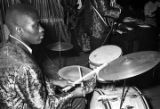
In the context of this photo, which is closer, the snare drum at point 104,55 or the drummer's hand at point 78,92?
the drummer's hand at point 78,92

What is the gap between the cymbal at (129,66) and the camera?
5.73ft

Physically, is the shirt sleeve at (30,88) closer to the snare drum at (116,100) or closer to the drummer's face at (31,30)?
the drummer's face at (31,30)

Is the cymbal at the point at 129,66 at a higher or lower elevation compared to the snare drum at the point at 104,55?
higher

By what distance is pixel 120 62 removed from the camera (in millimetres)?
1920

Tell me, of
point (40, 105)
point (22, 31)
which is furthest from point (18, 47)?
point (40, 105)

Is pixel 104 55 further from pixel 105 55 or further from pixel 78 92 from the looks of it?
pixel 78 92

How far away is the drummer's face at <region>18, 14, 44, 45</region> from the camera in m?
1.73

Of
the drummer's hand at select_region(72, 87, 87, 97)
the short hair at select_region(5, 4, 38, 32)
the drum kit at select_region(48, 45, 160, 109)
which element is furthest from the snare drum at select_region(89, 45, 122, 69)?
the short hair at select_region(5, 4, 38, 32)

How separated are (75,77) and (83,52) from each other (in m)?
3.88

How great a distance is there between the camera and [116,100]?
7.26ft

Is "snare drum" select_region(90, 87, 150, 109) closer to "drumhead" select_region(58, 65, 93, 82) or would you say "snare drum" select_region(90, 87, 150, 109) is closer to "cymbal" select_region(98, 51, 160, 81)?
"drumhead" select_region(58, 65, 93, 82)

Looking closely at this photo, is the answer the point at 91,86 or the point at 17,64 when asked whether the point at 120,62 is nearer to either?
the point at 91,86

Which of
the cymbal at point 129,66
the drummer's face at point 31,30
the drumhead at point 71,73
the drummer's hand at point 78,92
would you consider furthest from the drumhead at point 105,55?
the drummer's face at point 31,30

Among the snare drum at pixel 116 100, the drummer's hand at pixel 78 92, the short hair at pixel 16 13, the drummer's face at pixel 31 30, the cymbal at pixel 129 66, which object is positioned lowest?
the snare drum at pixel 116 100
